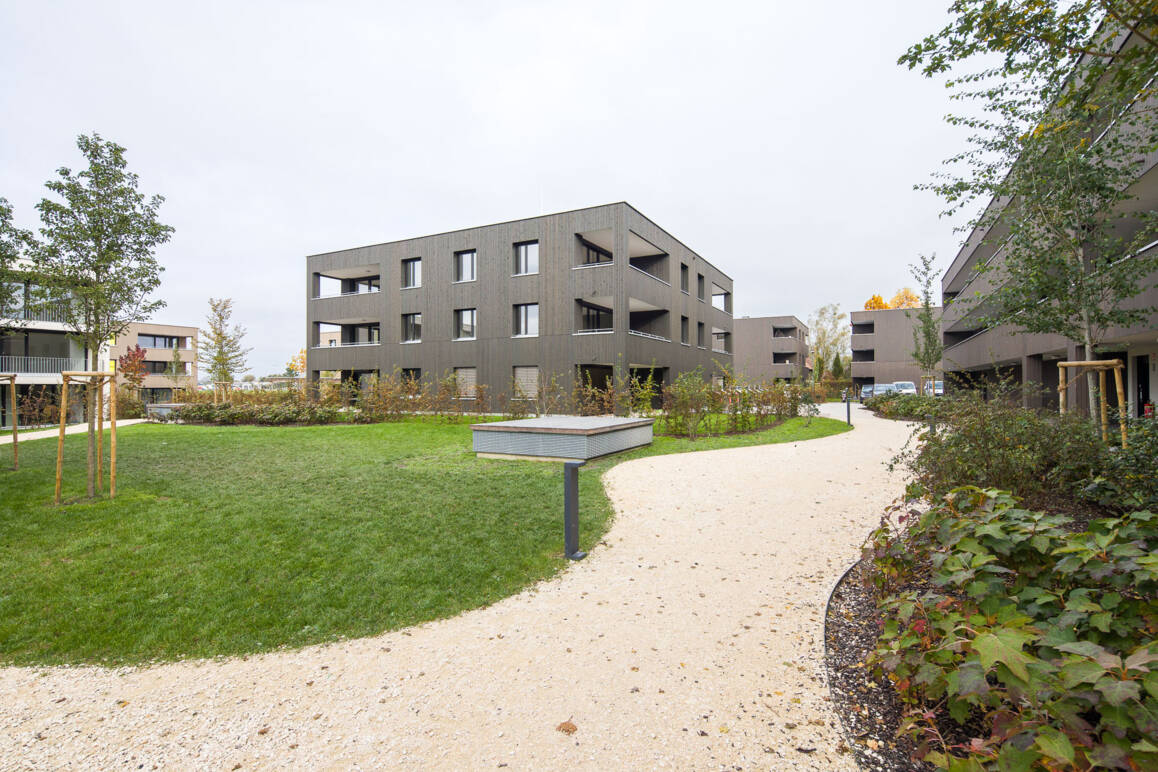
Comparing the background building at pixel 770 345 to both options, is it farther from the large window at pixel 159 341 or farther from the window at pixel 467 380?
the large window at pixel 159 341

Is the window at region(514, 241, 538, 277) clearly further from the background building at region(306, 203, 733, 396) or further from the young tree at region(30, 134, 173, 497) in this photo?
the young tree at region(30, 134, 173, 497)

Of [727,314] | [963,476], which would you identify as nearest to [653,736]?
[963,476]

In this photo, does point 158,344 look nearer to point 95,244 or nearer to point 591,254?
point 591,254

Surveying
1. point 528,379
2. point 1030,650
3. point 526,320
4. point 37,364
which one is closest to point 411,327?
point 526,320

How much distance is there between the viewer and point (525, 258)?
901 inches

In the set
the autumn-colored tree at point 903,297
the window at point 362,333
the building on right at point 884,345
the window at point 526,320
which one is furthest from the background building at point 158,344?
the autumn-colored tree at point 903,297

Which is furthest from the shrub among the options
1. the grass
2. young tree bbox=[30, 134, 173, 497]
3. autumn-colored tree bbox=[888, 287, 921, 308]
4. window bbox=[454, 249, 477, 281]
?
autumn-colored tree bbox=[888, 287, 921, 308]

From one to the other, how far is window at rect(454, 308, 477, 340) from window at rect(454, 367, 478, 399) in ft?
5.31

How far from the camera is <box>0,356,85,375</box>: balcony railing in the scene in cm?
2311

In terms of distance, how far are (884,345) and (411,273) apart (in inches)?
1580

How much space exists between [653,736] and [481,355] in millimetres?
21831

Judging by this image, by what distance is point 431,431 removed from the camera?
1569cm

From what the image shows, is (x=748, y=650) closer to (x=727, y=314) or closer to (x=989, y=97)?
(x=989, y=97)

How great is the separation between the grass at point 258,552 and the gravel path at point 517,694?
0.30 meters
